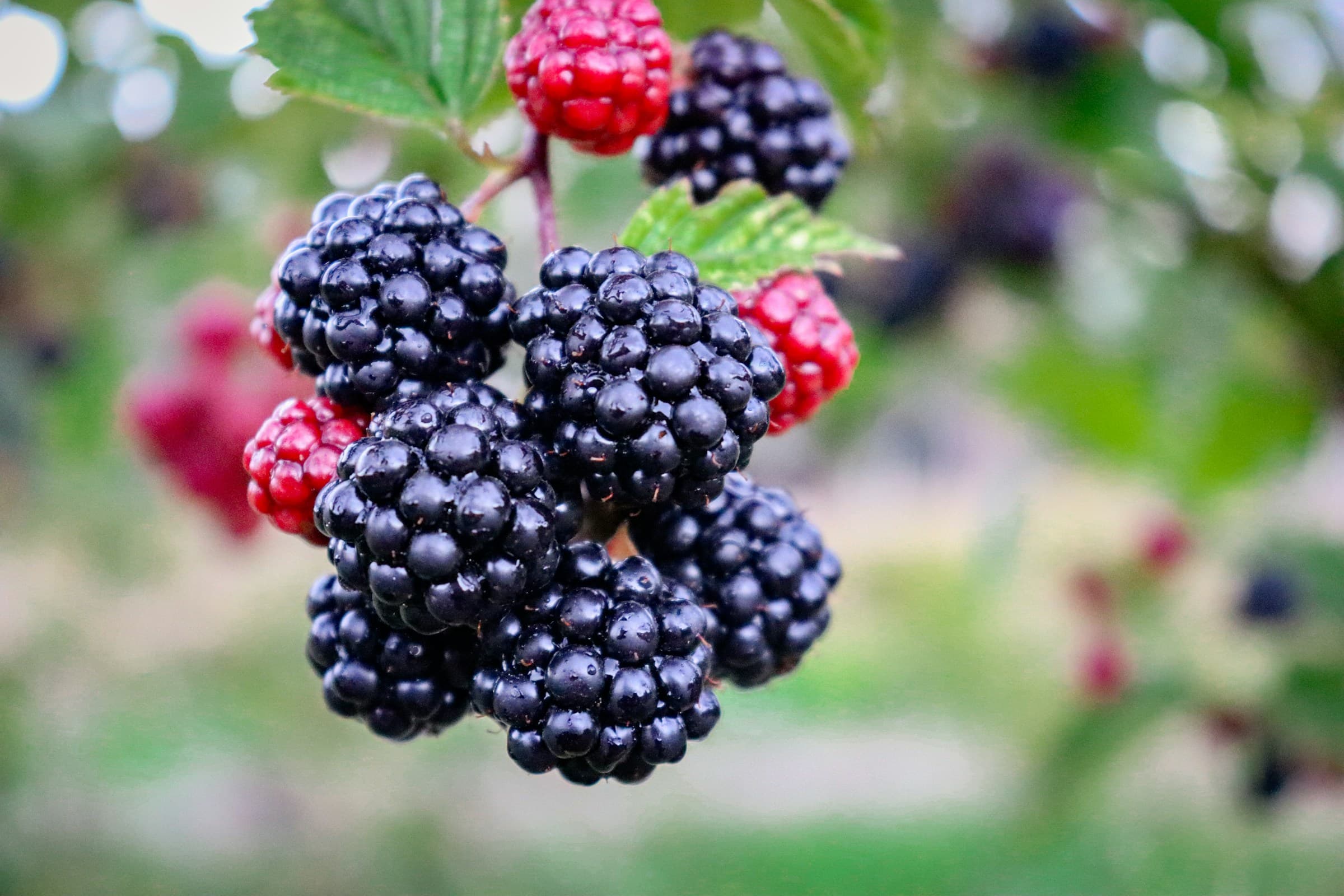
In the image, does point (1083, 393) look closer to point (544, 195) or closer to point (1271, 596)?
point (1271, 596)

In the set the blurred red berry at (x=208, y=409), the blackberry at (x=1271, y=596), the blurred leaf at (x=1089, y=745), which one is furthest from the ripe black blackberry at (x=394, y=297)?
the blackberry at (x=1271, y=596)

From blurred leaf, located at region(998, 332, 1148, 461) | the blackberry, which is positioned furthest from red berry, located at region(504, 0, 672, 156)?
the blackberry

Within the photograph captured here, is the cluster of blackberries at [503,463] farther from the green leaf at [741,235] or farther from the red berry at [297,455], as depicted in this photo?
the green leaf at [741,235]

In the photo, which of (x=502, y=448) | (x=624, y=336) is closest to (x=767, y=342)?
(x=624, y=336)

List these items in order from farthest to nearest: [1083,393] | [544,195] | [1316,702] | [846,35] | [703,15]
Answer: [1083,393]
[1316,702]
[703,15]
[846,35]
[544,195]

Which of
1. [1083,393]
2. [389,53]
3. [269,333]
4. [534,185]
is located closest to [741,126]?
[534,185]

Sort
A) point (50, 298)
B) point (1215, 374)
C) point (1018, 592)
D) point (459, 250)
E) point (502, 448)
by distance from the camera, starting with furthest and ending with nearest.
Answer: point (1018, 592) → point (50, 298) → point (1215, 374) → point (459, 250) → point (502, 448)

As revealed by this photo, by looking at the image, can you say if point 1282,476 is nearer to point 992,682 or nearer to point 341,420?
point 341,420
